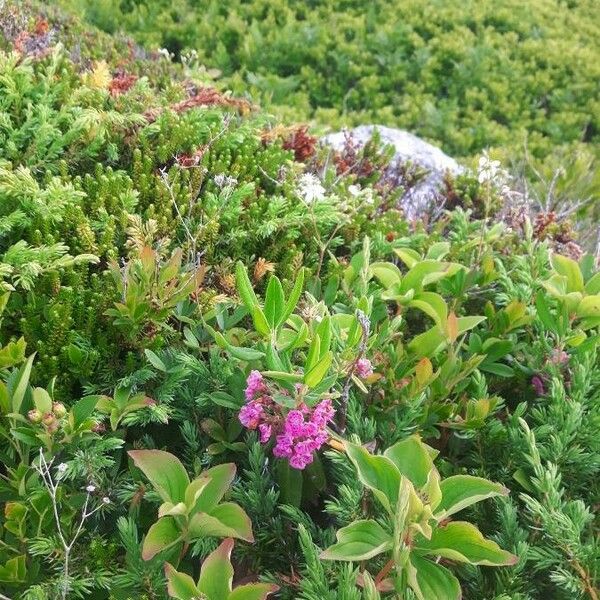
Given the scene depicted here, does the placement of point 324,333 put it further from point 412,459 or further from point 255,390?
point 412,459

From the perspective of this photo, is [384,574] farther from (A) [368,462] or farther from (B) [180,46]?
(B) [180,46]

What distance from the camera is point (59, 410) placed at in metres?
1.69

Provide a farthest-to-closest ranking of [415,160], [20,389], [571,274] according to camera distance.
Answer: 1. [415,160]
2. [571,274]
3. [20,389]

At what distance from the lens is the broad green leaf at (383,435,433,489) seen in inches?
59.7

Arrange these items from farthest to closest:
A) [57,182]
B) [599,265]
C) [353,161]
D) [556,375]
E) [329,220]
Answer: [353,161], [599,265], [329,220], [57,182], [556,375]

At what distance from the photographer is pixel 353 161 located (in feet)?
12.2

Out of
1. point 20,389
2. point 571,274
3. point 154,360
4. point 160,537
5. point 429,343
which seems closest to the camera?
point 160,537

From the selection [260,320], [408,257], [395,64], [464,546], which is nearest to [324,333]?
[260,320]

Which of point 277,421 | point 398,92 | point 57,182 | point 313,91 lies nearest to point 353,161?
point 57,182

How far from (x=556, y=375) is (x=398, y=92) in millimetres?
5461

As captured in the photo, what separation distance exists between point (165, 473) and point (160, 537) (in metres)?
0.14

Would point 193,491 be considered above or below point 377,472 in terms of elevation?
below

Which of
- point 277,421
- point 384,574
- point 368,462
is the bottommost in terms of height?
point 384,574

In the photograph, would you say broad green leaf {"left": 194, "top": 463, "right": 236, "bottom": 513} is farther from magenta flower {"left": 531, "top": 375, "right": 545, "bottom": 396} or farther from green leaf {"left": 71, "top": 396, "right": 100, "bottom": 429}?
magenta flower {"left": 531, "top": 375, "right": 545, "bottom": 396}
